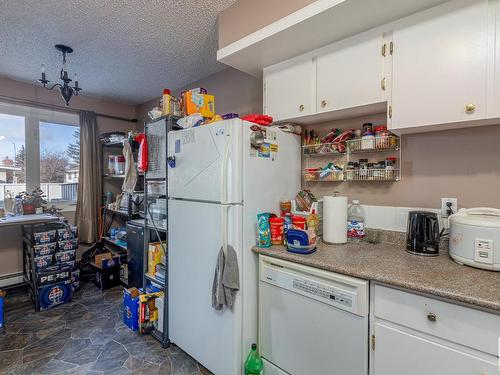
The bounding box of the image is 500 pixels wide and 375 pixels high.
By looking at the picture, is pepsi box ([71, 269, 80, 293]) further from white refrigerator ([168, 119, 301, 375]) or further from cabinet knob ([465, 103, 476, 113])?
cabinet knob ([465, 103, 476, 113])

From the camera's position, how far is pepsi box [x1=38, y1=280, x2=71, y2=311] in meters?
2.58

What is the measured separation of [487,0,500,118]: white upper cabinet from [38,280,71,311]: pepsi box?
3.73 meters

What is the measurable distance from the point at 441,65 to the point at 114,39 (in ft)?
7.79

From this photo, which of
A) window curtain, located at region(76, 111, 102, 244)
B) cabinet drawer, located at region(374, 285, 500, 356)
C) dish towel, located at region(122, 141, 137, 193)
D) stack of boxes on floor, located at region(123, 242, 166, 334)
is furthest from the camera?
window curtain, located at region(76, 111, 102, 244)

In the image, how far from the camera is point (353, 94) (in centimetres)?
155

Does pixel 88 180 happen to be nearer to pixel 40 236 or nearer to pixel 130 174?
pixel 40 236

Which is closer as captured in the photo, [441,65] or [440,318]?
[440,318]

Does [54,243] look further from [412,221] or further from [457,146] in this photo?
[457,146]

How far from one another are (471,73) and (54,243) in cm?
366

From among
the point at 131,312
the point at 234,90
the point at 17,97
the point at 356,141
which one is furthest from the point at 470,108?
the point at 17,97

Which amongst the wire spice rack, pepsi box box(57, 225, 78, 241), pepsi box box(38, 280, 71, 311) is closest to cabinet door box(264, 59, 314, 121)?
the wire spice rack

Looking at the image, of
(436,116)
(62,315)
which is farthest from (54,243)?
(436,116)

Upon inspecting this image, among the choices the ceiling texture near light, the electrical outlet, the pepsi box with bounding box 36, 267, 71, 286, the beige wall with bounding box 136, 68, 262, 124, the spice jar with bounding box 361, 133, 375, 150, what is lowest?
the pepsi box with bounding box 36, 267, 71, 286

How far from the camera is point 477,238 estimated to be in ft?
3.81
